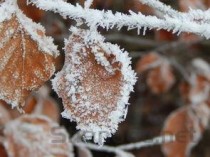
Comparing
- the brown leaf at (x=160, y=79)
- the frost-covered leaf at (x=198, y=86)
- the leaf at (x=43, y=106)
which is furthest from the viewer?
the brown leaf at (x=160, y=79)

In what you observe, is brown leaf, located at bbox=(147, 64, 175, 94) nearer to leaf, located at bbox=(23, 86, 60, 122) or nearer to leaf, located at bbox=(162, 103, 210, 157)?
leaf, located at bbox=(162, 103, 210, 157)

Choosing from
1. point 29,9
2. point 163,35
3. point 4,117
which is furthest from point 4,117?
point 163,35

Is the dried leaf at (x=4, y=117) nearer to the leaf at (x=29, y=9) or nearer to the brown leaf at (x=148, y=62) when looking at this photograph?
the leaf at (x=29, y=9)

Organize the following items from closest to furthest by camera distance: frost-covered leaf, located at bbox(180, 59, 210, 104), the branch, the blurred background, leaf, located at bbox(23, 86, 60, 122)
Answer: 1. the branch
2. leaf, located at bbox(23, 86, 60, 122)
3. the blurred background
4. frost-covered leaf, located at bbox(180, 59, 210, 104)

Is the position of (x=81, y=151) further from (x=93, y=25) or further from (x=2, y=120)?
(x=93, y=25)

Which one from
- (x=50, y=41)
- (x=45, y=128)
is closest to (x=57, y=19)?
(x=45, y=128)

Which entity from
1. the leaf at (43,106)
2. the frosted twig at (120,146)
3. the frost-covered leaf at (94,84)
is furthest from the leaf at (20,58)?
the leaf at (43,106)

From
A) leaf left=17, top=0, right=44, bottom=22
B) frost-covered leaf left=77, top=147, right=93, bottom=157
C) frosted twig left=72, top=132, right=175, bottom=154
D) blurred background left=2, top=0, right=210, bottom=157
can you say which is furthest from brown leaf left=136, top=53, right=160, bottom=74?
leaf left=17, top=0, right=44, bottom=22

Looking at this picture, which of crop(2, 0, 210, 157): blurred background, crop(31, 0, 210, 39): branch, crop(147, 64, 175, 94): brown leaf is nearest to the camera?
crop(31, 0, 210, 39): branch
